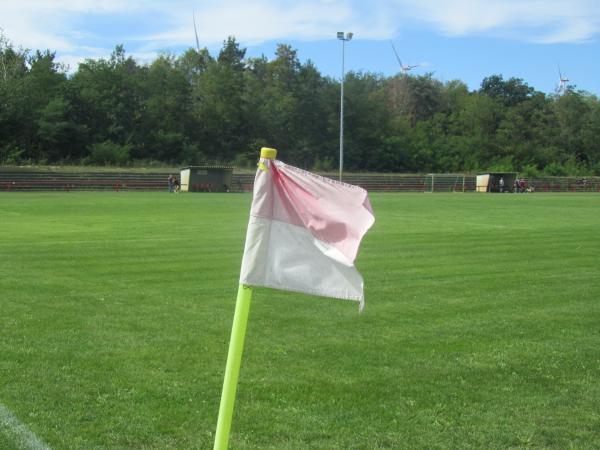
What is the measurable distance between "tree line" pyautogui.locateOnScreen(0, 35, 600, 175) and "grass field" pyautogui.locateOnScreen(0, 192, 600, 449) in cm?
6983

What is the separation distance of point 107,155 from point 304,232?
83.7 meters

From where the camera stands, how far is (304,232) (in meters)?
4.10

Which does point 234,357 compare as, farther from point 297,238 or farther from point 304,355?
point 304,355

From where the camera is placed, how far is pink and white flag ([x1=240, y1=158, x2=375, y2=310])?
13.1 feet

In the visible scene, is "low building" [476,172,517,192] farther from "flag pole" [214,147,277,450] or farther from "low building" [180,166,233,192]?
"flag pole" [214,147,277,450]

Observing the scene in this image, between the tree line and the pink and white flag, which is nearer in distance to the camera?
the pink and white flag

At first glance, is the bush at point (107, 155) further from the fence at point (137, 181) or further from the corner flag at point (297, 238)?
the corner flag at point (297, 238)

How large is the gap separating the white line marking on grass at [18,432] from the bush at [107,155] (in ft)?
264

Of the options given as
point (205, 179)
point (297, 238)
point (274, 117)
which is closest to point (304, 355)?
point (297, 238)

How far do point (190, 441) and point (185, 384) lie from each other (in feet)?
4.48

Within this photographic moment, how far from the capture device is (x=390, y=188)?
84000mm

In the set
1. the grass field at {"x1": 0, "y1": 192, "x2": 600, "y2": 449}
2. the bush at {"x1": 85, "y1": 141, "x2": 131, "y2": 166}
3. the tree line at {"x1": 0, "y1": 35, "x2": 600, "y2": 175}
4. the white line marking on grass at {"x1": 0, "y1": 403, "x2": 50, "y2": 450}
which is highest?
the tree line at {"x1": 0, "y1": 35, "x2": 600, "y2": 175}

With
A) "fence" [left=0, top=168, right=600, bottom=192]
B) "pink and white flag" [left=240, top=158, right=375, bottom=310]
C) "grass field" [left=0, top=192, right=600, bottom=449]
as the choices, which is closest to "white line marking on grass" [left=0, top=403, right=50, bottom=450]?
"grass field" [left=0, top=192, right=600, bottom=449]

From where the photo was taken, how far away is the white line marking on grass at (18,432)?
17.1ft
